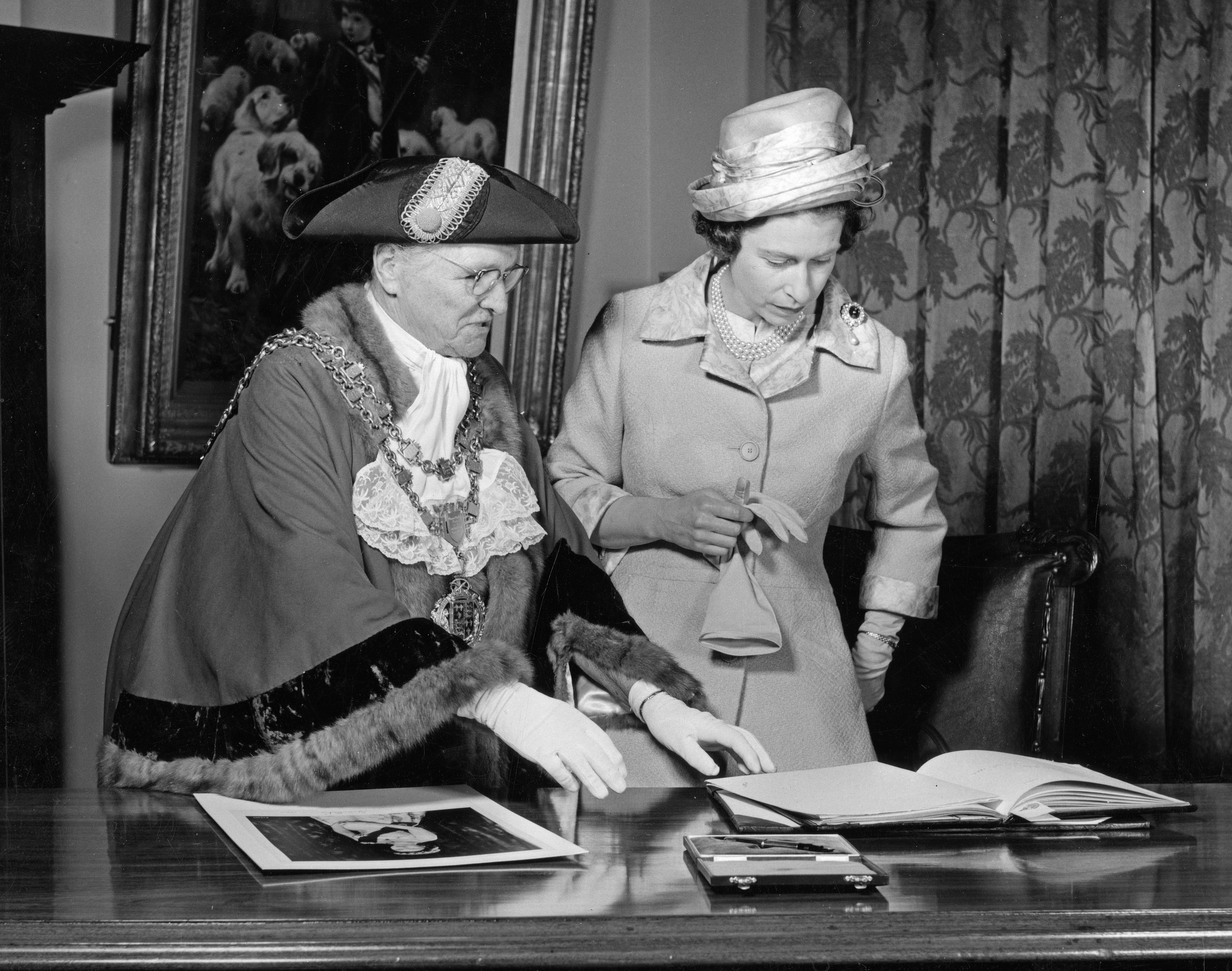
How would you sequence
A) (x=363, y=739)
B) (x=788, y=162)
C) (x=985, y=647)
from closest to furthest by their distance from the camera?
(x=363, y=739) < (x=788, y=162) < (x=985, y=647)

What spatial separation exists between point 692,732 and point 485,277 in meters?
0.78

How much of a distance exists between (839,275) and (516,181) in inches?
81.0

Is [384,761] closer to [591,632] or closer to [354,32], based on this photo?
[591,632]

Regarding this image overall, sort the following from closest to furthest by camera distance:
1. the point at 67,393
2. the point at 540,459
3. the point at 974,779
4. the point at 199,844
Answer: the point at 199,844 < the point at 974,779 < the point at 540,459 < the point at 67,393

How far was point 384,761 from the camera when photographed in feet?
6.34

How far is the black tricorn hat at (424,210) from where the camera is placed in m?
2.07

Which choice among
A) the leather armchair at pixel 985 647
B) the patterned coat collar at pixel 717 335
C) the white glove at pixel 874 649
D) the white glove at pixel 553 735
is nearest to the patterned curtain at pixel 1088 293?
the leather armchair at pixel 985 647

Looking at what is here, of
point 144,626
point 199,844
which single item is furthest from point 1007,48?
point 199,844

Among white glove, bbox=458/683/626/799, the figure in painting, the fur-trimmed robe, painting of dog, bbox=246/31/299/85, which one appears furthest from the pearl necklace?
painting of dog, bbox=246/31/299/85

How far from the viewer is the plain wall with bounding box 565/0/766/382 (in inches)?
159

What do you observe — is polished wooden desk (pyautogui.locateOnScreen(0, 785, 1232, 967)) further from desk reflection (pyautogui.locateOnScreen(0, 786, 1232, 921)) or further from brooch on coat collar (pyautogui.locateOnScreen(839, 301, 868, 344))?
brooch on coat collar (pyautogui.locateOnScreen(839, 301, 868, 344))

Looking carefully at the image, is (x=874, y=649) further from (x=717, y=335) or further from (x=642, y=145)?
(x=642, y=145)

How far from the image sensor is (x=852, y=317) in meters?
2.51

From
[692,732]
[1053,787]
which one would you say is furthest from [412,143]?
[1053,787]
